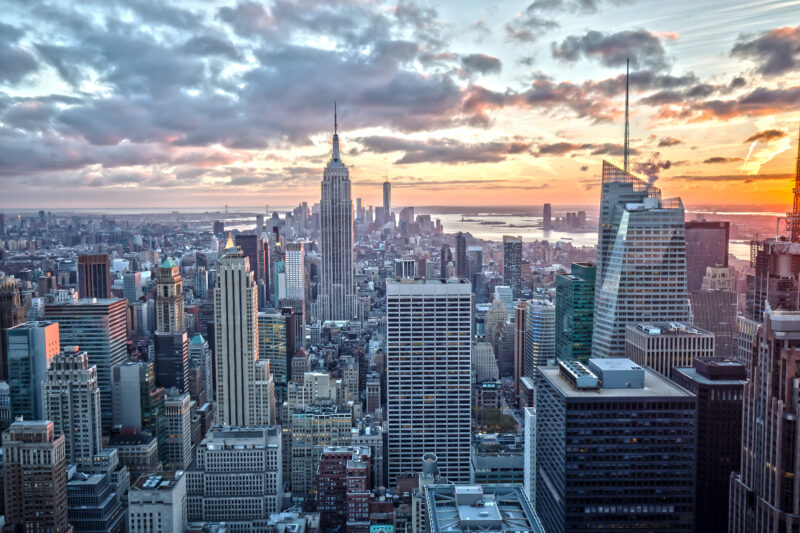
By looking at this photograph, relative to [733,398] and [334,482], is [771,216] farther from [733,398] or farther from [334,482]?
[334,482]

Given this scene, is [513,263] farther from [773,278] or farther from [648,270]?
[773,278]

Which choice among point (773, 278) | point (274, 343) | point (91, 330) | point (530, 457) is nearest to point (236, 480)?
point (530, 457)

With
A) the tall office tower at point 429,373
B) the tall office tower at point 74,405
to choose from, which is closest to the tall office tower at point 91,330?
the tall office tower at point 74,405

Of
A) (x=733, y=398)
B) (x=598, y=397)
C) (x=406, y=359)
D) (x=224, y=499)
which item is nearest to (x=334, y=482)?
(x=224, y=499)

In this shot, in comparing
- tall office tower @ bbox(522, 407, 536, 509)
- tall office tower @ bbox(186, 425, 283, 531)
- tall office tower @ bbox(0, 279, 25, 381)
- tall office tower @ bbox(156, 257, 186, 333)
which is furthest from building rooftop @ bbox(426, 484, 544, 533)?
tall office tower @ bbox(156, 257, 186, 333)

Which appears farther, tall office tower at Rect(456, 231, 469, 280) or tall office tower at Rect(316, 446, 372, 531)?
tall office tower at Rect(456, 231, 469, 280)

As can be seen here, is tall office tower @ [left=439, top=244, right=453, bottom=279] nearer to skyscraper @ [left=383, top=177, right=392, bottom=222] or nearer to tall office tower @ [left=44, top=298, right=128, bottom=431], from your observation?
skyscraper @ [left=383, top=177, right=392, bottom=222]
